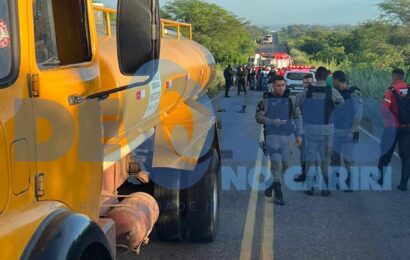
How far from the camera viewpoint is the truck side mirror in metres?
2.40

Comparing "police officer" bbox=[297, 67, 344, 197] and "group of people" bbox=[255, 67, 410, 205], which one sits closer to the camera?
"group of people" bbox=[255, 67, 410, 205]

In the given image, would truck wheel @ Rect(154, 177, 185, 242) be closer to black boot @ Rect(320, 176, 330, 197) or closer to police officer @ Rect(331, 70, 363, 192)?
black boot @ Rect(320, 176, 330, 197)

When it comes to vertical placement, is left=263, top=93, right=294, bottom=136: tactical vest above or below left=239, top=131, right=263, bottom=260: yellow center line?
above

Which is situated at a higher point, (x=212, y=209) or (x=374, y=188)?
(x=212, y=209)

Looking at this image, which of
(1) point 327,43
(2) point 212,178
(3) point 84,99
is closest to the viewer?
(3) point 84,99

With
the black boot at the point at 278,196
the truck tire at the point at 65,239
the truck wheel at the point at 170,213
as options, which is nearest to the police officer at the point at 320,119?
the black boot at the point at 278,196

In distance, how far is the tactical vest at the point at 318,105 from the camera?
8.27 metres

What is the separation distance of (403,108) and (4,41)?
294 inches

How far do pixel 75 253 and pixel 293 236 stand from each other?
4477mm

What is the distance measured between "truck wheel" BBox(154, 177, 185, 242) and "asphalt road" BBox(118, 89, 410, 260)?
20 cm

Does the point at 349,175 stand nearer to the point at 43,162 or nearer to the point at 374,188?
the point at 374,188

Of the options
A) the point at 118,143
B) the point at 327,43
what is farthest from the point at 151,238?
the point at 327,43

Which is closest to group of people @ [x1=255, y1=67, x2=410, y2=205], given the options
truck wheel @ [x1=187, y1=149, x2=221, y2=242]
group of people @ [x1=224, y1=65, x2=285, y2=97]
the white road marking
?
the white road marking

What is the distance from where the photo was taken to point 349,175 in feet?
29.3
